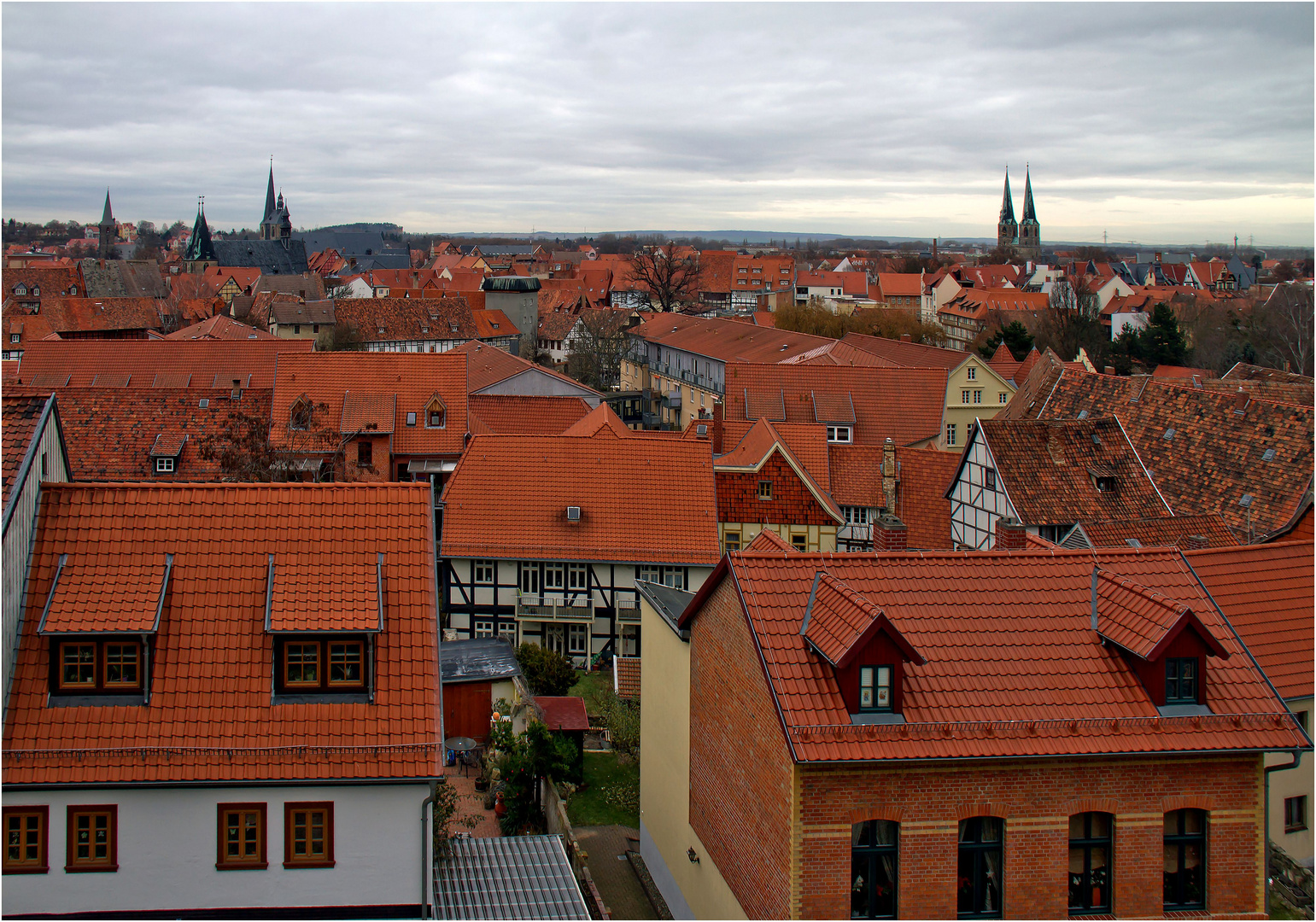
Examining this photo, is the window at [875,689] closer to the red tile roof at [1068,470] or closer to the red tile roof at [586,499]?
the red tile roof at [586,499]

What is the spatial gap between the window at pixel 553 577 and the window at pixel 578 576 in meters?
0.22

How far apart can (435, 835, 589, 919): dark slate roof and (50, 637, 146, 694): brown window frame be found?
4.55m

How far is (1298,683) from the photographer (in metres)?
19.2

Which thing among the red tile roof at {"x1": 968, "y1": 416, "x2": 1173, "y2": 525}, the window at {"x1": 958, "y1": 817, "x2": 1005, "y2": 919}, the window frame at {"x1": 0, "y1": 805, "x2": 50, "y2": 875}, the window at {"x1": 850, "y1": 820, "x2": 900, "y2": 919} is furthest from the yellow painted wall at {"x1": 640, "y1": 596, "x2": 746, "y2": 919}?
the red tile roof at {"x1": 968, "y1": 416, "x2": 1173, "y2": 525}

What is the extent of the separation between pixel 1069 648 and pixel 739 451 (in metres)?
22.4

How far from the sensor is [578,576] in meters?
31.7

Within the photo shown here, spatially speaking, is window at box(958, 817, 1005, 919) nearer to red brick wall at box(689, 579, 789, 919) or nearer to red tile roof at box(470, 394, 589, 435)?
red brick wall at box(689, 579, 789, 919)

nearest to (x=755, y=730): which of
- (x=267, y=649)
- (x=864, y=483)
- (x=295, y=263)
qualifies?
(x=267, y=649)

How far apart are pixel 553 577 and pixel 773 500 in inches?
287

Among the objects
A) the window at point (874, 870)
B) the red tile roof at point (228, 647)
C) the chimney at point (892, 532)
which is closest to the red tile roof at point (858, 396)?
the chimney at point (892, 532)

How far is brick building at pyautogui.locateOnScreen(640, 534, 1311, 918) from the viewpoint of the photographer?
522 inches

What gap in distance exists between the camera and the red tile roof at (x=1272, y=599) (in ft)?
63.2

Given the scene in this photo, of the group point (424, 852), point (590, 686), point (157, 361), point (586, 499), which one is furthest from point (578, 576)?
point (157, 361)

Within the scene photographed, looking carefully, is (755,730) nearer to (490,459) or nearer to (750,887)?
(750,887)
